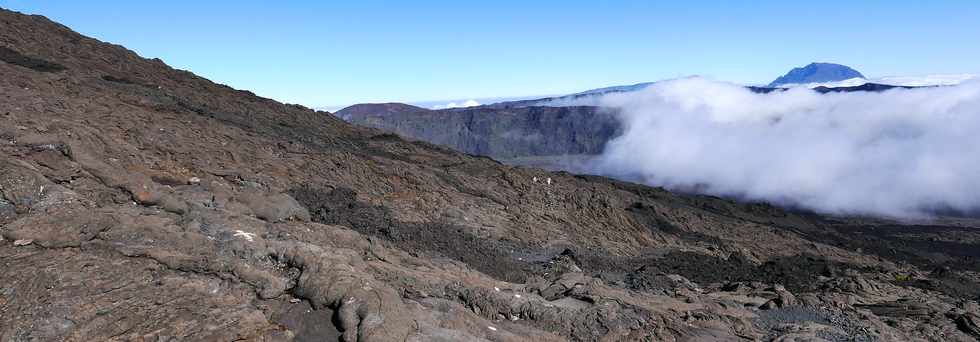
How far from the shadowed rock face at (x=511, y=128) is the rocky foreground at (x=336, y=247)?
5661 cm

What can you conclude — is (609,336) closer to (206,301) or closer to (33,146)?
(206,301)

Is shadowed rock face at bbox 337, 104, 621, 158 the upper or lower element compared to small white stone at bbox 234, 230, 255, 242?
lower

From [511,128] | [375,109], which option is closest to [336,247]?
[511,128]

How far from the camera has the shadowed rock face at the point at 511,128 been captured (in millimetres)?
79438

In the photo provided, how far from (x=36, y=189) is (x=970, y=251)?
106ft

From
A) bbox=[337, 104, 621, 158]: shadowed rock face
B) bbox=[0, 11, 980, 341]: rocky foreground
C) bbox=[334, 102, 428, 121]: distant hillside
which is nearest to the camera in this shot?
bbox=[0, 11, 980, 341]: rocky foreground

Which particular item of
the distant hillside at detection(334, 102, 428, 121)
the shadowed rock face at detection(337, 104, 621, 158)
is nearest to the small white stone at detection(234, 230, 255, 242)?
the shadowed rock face at detection(337, 104, 621, 158)

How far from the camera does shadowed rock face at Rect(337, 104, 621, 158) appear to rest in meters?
79.4

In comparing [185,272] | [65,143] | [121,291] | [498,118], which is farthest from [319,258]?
[498,118]

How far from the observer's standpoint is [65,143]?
994 cm

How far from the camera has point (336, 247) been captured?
9062mm

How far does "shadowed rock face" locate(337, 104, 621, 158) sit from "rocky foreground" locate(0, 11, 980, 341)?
56608 millimetres

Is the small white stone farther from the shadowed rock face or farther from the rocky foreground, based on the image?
the shadowed rock face

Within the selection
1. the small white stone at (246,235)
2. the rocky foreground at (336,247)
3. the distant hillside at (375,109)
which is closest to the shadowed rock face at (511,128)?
the distant hillside at (375,109)
